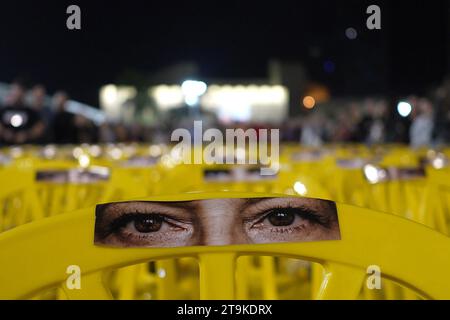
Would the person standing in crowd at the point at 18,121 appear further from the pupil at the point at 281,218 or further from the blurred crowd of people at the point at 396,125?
the pupil at the point at 281,218

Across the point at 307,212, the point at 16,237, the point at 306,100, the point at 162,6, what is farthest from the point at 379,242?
the point at 306,100

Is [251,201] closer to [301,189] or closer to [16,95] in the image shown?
[301,189]

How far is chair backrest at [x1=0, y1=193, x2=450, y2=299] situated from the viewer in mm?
894

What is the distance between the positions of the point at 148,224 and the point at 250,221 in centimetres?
16

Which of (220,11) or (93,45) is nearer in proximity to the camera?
(93,45)

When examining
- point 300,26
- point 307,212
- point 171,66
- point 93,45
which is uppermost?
point 171,66

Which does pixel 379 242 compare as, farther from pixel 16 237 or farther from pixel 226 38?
pixel 226 38

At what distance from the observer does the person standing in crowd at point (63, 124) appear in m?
8.92

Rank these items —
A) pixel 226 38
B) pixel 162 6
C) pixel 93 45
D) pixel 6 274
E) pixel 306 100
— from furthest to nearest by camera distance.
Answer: pixel 306 100 < pixel 226 38 < pixel 162 6 < pixel 93 45 < pixel 6 274

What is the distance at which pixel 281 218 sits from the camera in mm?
961

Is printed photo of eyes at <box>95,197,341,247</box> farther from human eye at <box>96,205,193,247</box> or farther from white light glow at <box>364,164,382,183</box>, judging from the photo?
white light glow at <box>364,164,382,183</box>

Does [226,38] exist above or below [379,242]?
above

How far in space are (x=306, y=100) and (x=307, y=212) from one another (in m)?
38.3

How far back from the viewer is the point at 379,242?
0.94 m
